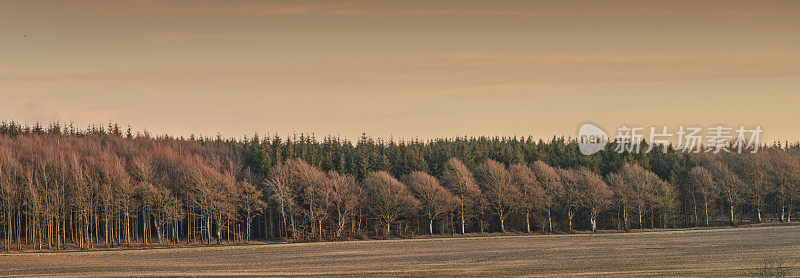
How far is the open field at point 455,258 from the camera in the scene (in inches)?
2729

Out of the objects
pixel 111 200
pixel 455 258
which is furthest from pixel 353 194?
pixel 455 258

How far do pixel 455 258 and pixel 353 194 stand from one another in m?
49.1

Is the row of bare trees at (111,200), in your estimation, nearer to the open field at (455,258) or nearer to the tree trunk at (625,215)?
the open field at (455,258)

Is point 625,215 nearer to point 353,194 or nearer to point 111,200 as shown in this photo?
point 353,194

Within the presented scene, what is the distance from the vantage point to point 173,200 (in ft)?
393

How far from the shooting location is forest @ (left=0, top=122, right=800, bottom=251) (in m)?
117

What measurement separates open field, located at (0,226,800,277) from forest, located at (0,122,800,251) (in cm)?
1550

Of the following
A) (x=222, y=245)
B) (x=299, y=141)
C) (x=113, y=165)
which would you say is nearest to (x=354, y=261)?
(x=222, y=245)

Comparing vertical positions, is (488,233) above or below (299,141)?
below

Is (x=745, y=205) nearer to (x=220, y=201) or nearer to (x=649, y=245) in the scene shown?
(x=649, y=245)

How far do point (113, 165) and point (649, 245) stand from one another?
283ft

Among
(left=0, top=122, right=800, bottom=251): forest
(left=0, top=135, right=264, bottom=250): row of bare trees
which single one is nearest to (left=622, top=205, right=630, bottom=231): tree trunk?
(left=0, top=122, right=800, bottom=251): forest

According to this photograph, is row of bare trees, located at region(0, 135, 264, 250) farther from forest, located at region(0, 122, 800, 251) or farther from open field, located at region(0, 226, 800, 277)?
open field, located at region(0, 226, 800, 277)

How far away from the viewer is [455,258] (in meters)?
83.4
